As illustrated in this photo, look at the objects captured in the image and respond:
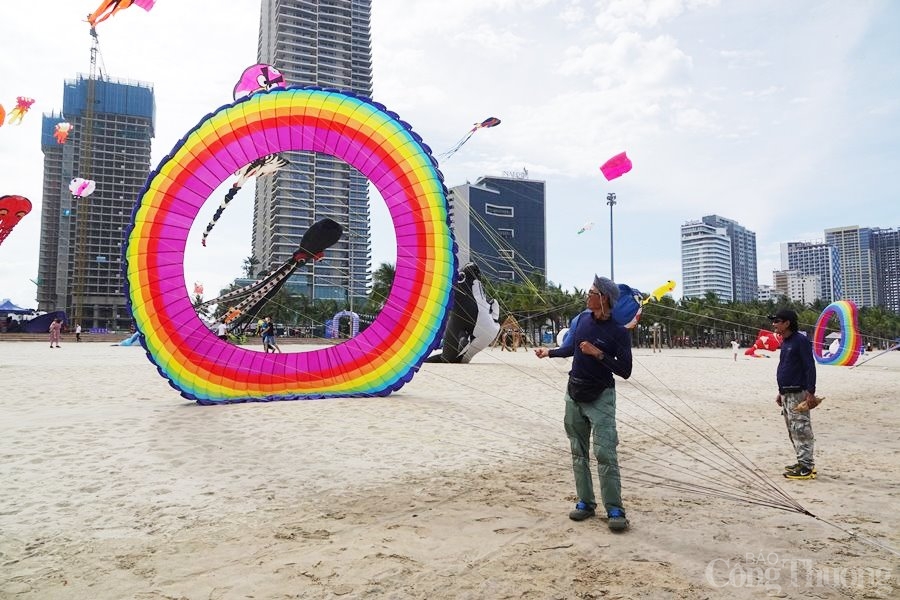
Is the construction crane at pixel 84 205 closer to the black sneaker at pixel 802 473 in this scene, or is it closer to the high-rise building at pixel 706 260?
the black sneaker at pixel 802 473

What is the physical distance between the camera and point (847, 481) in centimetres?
530

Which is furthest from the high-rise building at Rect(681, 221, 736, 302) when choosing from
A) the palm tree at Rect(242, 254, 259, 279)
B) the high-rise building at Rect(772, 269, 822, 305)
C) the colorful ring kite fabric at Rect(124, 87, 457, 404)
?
the colorful ring kite fabric at Rect(124, 87, 457, 404)

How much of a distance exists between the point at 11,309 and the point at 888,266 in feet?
501

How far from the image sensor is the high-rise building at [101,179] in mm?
80750

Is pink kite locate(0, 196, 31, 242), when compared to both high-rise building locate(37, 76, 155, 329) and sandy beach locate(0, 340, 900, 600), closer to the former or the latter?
sandy beach locate(0, 340, 900, 600)

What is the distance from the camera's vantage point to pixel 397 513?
14.4 feet

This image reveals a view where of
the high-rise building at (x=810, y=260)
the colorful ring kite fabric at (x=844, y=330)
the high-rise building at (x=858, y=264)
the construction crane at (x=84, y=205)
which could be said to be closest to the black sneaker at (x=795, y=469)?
the colorful ring kite fabric at (x=844, y=330)

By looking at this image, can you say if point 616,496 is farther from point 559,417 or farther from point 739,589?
point 559,417

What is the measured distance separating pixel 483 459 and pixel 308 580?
3.22 metres

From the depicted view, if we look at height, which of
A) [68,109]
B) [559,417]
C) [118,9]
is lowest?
[559,417]

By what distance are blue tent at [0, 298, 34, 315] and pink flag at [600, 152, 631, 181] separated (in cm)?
6232

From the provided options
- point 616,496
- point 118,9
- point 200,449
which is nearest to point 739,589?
point 616,496

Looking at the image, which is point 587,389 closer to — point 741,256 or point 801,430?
point 801,430

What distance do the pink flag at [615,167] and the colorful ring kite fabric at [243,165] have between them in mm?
6438
